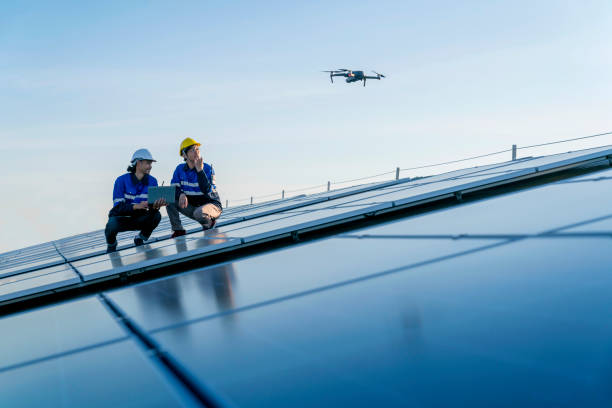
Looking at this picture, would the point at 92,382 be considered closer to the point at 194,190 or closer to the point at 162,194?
the point at 162,194

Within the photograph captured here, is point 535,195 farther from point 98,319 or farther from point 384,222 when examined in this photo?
point 98,319

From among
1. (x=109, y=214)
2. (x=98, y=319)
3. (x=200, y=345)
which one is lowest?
(x=109, y=214)

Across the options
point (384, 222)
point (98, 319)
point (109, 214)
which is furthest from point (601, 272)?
point (109, 214)

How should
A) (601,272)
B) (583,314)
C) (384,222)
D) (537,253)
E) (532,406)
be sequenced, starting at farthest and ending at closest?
(384,222)
(537,253)
(601,272)
(583,314)
(532,406)

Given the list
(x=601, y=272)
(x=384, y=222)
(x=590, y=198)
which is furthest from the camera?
(x=384, y=222)

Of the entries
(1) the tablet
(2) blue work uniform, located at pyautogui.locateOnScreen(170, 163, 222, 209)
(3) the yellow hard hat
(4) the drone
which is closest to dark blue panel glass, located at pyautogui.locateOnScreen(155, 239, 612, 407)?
(1) the tablet

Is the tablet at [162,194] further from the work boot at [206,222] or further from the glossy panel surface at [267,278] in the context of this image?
the glossy panel surface at [267,278]

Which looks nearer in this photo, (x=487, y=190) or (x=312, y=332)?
(x=312, y=332)

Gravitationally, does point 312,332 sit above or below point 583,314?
below
